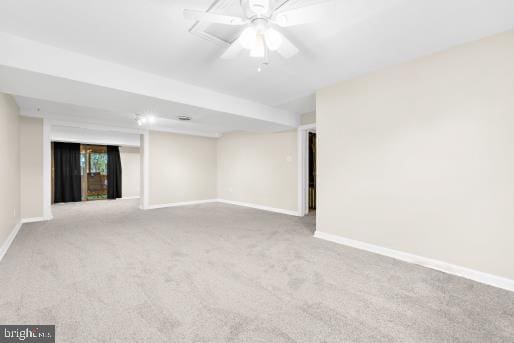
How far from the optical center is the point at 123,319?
1615 millimetres

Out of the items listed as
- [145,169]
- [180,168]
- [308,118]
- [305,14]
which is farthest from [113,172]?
[305,14]

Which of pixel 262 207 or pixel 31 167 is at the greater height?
pixel 31 167

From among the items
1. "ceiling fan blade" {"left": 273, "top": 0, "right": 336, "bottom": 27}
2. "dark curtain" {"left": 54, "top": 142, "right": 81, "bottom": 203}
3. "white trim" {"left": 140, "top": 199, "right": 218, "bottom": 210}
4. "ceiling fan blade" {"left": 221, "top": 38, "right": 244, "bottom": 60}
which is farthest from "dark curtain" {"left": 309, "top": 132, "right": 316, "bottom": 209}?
"dark curtain" {"left": 54, "top": 142, "right": 81, "bottom": 203}

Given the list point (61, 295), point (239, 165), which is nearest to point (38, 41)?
point (61, 295)

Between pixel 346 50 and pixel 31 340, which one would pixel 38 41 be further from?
pixel 346 50

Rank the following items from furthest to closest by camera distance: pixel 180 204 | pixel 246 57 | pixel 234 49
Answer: pixel 180 204
pixel 246 57
pixel 234 49

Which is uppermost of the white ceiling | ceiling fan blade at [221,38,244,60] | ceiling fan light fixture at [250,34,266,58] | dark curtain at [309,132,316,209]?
the white ceiling

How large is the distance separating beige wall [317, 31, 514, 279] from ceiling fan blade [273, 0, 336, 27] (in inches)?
68.3

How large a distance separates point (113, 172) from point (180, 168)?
3112 millimetres

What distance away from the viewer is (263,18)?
161 centimetres

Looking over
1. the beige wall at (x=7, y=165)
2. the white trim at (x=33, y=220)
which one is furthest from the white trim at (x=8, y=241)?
the white trim at (x=33, y=220)

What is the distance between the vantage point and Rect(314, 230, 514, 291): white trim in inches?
81.3

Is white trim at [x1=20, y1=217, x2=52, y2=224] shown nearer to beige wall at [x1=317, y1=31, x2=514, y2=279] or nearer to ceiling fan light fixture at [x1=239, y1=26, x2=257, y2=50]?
ceiling fan light fixture at [x1=239, y1=26, x2=257, y2=50]

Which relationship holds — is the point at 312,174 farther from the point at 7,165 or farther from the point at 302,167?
the point at 7,165
